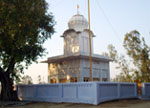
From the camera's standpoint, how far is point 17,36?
17.1 metres

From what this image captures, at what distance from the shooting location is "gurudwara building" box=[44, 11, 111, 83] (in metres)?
27.9

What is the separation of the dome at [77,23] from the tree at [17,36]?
10.6m

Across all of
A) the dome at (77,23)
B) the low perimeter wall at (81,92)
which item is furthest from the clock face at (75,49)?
the low perimeter wall at (81,92)

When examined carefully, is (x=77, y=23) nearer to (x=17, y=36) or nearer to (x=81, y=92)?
(x=17, y=36)

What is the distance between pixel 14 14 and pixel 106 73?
19.2m

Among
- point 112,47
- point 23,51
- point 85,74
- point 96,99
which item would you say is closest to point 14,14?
point 23,51

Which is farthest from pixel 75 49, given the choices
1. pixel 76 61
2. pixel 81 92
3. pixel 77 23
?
pixel 81 92

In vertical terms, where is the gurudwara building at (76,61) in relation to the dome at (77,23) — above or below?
below

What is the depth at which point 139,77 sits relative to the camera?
92.1 ft

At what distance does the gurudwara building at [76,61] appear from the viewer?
27.9 meters

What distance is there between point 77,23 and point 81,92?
18.7 m

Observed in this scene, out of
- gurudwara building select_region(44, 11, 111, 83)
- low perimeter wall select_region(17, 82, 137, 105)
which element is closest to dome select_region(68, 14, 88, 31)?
gurudwara building select_region(44, 11, 111, 83)

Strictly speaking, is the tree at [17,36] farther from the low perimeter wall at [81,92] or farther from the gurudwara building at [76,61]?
the gurudwara building at [76,61]

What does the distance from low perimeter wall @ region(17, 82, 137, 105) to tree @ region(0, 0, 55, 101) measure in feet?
8.32
